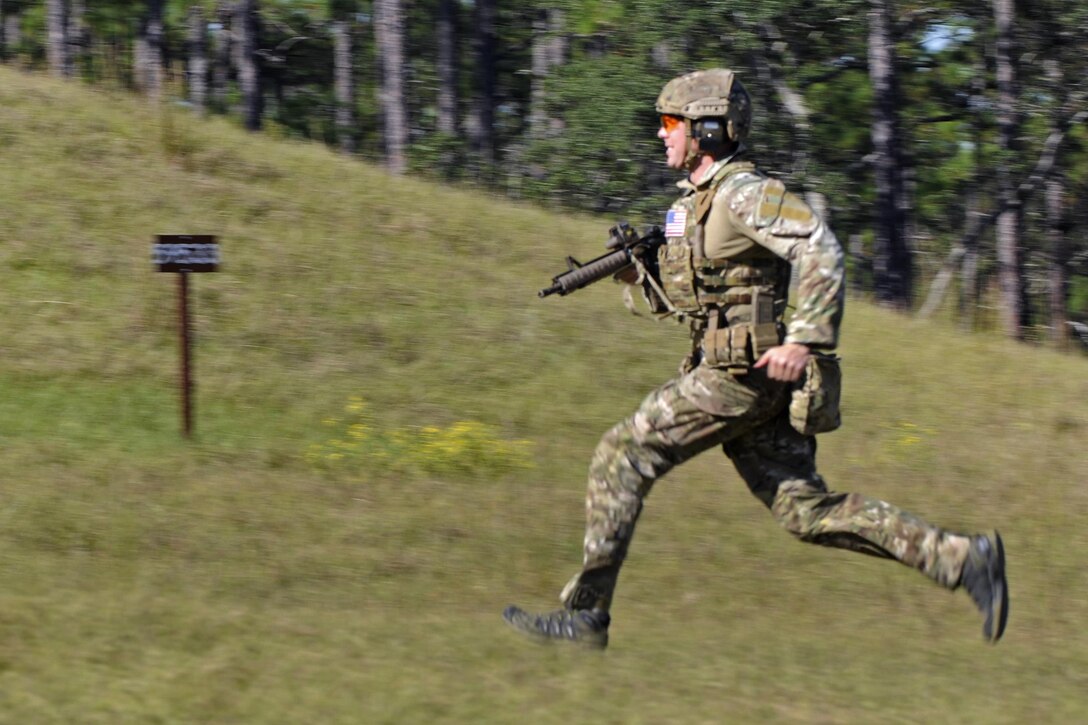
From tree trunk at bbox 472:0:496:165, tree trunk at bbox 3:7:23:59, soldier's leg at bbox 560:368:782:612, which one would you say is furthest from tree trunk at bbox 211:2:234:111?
soldier's leg at bbox 560:368:782:612

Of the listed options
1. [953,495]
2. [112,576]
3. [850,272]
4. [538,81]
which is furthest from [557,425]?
[538,81]

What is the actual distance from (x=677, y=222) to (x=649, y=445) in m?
0.80

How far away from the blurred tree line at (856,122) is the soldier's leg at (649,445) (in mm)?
14132

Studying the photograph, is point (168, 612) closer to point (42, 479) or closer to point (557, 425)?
point (42, 479)

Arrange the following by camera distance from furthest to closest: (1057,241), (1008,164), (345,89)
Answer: (345,89) → (1057,241) → (1008,164)

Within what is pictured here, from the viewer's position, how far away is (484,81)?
34469mm

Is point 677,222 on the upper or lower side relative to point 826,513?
upper

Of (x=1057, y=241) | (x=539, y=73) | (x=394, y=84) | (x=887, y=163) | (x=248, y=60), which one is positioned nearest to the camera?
(x=887, y=163)

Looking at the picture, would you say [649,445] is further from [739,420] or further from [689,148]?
[689,148]

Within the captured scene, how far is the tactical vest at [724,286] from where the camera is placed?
5113 mm

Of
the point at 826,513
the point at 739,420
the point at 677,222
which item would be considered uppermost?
the point at 677,222

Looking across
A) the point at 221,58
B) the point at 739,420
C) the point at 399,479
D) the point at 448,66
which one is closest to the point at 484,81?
the point at 448,66

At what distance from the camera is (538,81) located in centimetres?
3519

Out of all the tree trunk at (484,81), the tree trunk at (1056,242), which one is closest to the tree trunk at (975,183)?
the tree trunk at (1056,242)
